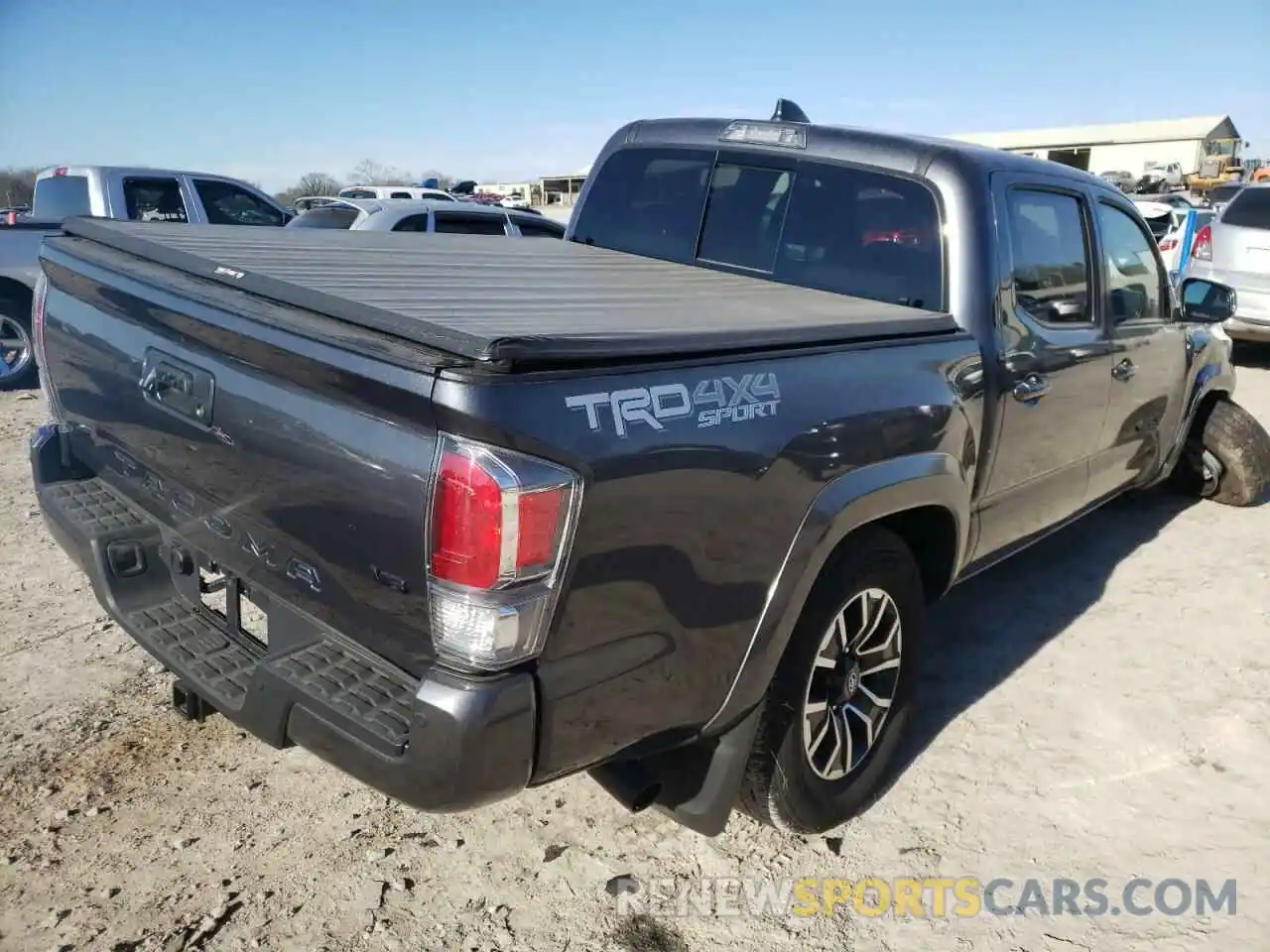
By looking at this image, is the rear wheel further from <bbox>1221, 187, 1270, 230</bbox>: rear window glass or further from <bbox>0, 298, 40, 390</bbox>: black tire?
<bbox>0, 298, 40, 390</bbox>: black tire

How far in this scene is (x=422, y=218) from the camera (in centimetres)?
1009

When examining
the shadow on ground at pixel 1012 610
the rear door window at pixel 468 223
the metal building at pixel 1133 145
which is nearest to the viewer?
the shadow on ground at pixel 1012 610

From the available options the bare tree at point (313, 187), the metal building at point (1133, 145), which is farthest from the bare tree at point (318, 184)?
the metal building at point (1133, 145)

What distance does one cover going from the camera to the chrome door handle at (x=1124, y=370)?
3.88 m

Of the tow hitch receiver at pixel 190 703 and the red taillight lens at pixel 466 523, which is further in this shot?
the tow hitch receiver at pixel 190 703

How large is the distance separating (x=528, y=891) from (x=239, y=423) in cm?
143

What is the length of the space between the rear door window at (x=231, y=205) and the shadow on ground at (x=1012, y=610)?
8.36 m

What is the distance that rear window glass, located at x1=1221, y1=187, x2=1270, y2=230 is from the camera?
940 cm

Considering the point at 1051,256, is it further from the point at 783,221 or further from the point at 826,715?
the point at 826,715

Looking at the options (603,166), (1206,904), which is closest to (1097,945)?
(1206,904)

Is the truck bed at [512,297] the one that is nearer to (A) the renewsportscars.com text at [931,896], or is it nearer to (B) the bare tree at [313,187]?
(A) the renewsportscars.com text at [931,896]

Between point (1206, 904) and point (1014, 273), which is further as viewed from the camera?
Answer: point (1014, 273)

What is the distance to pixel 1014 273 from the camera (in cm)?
323

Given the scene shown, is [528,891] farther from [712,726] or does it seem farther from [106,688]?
[106,688]
